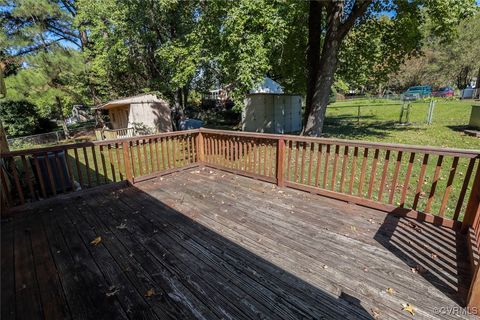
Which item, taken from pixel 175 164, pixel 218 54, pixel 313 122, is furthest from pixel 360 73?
pixel 175 164

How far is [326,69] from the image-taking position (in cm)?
680

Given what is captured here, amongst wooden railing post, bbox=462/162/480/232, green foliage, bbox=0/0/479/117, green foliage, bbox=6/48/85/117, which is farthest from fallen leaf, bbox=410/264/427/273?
green foliage, bbox=6/48/85/117

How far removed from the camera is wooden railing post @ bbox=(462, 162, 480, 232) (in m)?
2.44

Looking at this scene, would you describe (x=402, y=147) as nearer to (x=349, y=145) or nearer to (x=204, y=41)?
(x=349, y=145)

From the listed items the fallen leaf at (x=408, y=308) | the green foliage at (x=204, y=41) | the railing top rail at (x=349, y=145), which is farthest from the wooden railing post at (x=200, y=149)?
the fallen leaf at (x=408, y=308)

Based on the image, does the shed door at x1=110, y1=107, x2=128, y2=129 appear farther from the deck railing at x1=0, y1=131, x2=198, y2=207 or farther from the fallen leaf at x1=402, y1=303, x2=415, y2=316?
the fallen leaf at x1=402, y1=303, x2=415, y2=316

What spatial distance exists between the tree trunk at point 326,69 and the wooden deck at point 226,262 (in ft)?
13.8

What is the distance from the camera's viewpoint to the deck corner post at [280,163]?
13.3ft

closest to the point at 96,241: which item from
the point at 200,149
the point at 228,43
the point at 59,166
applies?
the point at 59,166

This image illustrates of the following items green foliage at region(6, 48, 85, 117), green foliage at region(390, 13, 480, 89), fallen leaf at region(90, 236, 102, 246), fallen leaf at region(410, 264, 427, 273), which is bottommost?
fallen leaf at region(90, 236, 102, 246)

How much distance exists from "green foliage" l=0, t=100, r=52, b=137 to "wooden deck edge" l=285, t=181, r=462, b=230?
17.5 m

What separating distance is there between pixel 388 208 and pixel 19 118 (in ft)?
65.5

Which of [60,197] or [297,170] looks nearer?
[60,197]

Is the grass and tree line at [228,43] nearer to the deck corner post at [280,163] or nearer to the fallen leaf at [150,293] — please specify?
the deck corner post at [280,163]
